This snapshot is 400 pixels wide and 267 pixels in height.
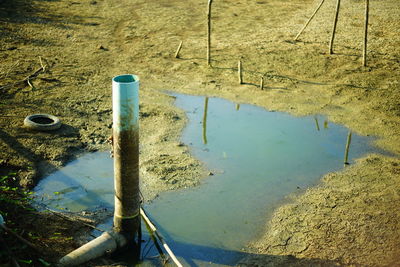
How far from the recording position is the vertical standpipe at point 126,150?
18.7 feet

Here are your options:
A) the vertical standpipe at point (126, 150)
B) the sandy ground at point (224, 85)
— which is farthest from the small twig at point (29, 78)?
the vertical standpipe at point (126, 150)

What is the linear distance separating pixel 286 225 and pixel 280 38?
898 cm

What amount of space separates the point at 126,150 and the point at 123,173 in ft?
1.08

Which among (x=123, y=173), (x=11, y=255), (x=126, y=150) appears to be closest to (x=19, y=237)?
(x=11, y=255)

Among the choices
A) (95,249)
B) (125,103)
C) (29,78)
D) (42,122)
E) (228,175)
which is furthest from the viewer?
(29,78)

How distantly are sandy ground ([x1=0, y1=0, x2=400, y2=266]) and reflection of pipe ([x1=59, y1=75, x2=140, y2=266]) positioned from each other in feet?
4.81

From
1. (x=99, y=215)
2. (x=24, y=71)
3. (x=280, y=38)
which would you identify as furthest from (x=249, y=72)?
(x=99, y=215)

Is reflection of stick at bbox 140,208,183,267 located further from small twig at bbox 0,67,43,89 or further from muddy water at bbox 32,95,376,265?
small twig at bbox 0,67,43,89

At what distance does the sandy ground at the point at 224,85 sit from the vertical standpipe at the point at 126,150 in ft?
4.81

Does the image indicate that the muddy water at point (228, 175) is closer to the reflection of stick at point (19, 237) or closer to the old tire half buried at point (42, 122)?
the old tire half buried at point (42, 122)

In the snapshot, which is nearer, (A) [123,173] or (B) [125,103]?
(B) [125,103]

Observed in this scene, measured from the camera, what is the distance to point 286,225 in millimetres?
7207

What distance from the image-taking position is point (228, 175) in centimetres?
859

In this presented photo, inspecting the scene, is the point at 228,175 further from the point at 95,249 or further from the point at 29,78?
the point at 29,78
